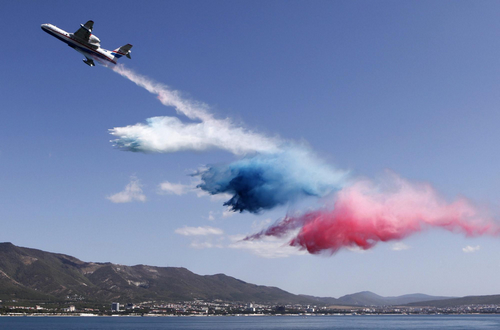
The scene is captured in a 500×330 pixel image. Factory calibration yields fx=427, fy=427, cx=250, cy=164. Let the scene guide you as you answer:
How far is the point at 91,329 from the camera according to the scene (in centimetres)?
19750

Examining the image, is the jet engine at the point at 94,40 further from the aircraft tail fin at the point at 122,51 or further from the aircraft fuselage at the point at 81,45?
the aircraft tail fin at the point at 122,51

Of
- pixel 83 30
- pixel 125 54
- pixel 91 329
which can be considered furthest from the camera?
pixel 91 329

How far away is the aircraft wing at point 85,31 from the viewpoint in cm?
8119

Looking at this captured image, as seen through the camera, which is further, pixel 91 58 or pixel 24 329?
pixel 24 329

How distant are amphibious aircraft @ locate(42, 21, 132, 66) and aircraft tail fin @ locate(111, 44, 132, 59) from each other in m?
3.35

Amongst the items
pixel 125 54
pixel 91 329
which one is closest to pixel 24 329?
pixel 91 329

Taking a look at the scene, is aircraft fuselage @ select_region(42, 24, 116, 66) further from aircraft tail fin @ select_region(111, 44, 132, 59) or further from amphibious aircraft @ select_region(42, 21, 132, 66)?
aircraft tail fin @ select_region(111, 44, 132, 59)

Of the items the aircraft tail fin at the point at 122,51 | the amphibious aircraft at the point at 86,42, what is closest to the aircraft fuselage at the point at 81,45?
the amphibious aircraft at the point at 86,42

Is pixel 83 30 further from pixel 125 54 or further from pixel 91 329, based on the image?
pixel 91 329

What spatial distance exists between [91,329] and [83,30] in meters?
160

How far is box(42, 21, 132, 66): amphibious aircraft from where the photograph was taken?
81812mm

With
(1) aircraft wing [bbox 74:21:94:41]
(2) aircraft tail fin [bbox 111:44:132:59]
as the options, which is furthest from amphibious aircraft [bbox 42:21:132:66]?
(2) aircraft tail fin [bbox 111:44:132:59]

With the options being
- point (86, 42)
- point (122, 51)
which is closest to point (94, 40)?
point (86, 42)

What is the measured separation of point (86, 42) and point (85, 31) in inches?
85.1
